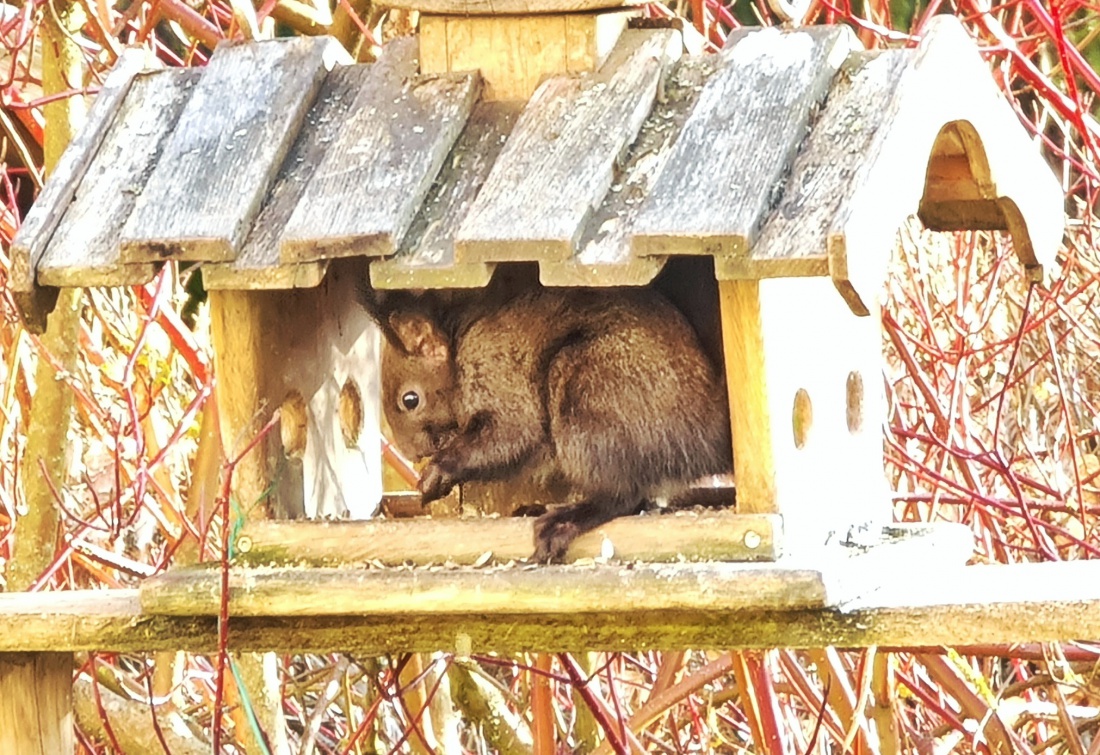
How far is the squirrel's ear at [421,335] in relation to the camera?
277 centimetres

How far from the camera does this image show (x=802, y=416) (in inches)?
103

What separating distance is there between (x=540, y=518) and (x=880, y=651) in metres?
1.09

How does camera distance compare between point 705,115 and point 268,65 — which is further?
point 268,65

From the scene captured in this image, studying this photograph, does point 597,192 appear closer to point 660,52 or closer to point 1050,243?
point 660,52

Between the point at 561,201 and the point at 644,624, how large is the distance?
58 centimetres

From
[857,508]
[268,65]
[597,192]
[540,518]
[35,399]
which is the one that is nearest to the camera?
[597,192]

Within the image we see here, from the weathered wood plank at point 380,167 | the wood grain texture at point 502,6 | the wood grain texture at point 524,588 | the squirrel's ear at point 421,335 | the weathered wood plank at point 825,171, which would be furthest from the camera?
the squirrel's ear at point 421,335

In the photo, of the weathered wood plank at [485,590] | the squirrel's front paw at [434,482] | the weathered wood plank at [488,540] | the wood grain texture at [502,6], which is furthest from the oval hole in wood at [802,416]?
the wood grain texture at [502,6]

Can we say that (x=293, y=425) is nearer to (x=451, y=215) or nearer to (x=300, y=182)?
(x=300, y=182)

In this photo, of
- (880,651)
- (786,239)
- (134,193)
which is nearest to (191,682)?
(880,651)

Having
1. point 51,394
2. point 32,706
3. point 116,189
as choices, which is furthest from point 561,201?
point 51,394

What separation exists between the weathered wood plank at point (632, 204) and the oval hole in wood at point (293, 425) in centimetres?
69

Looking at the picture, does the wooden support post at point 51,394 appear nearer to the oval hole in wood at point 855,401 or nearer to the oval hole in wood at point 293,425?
the oval hole in wood at point 293,425

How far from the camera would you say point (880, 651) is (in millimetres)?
3260
